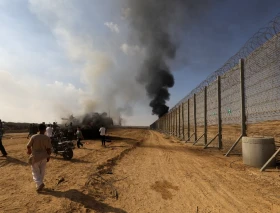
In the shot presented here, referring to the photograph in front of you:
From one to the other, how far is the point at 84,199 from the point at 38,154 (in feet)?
6.04

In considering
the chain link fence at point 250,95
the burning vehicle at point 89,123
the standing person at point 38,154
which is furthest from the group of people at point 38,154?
the burning vehicle at point 89,123

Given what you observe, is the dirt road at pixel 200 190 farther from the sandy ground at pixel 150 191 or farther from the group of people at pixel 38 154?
the group of people at pixel 38 154

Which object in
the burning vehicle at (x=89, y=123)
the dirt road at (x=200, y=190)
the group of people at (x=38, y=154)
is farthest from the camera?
the burning vehicle at (x=89, y=123)

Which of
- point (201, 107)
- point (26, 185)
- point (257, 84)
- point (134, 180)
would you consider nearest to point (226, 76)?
point (257, 84)

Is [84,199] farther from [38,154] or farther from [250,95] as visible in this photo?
[250,95]

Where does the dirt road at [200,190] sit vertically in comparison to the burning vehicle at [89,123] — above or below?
below

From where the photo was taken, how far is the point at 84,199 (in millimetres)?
4930

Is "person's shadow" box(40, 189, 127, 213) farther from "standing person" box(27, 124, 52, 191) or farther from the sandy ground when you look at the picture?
"standing person" box(27, 124, 52, 191)

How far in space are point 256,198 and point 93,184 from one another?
3865 mm

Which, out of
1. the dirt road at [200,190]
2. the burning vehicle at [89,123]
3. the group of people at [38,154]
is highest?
the burning vehicle at [89,123]

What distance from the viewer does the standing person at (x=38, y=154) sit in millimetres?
5730

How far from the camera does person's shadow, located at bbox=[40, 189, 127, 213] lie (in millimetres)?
4457

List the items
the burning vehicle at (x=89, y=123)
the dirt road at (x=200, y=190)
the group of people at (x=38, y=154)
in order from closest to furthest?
the dirt road at (x=200, y=190), the group of people at (x=38, y=154), the burning vehicle at (x=89, y=123)

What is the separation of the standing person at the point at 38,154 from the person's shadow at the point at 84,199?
0.40 meters
